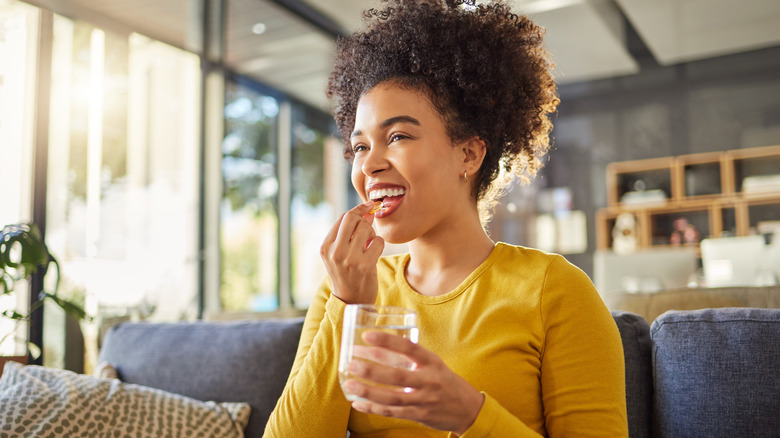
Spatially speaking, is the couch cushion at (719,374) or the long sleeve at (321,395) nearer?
the long sleeve at (321,395)

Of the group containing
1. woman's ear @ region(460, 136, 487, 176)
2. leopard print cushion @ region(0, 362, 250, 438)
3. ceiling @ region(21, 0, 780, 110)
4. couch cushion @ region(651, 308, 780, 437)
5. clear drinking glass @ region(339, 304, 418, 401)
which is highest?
ceiling @ region(21, 0, 780, 110)

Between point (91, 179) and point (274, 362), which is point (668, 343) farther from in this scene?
point (91, 179)

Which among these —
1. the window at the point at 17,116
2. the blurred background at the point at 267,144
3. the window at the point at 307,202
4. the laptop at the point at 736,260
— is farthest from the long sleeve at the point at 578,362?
the window at the point at 307,202

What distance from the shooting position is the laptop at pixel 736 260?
2.92 m

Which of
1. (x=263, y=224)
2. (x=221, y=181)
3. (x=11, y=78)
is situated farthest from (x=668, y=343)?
(x=263, y=224)

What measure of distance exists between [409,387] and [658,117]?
592cm

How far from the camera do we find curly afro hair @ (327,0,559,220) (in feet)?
4.19

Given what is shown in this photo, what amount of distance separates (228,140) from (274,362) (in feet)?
12.2

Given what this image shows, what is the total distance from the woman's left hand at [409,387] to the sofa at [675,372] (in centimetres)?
72

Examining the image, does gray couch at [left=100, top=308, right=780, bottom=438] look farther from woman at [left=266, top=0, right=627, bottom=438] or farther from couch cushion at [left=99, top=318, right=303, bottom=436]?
woman at [left=266, top=0, right=627, bottom=438]

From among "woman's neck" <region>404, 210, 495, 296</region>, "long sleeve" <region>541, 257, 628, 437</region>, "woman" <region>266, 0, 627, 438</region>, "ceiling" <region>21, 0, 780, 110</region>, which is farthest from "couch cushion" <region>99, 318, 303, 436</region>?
"ceiling" <region>21, 0, 780, 110</region>

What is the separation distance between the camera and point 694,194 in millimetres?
5898

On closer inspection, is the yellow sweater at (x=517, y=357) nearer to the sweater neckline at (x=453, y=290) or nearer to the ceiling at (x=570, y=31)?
the sweater neckline at (x=453, y=290)

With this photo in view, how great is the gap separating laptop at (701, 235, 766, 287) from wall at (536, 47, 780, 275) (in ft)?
9.93
